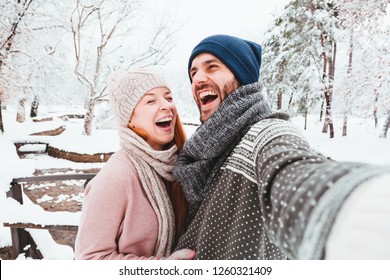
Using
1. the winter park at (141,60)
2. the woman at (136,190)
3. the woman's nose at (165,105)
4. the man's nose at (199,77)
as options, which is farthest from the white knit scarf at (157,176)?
the winter park at (141,60)

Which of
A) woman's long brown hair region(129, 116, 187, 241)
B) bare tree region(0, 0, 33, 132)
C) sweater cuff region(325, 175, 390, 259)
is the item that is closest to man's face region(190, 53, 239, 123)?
woman's long brown hair region(129, 116, 187, 241)

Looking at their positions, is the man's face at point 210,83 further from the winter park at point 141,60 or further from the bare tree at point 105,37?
the bare tree at point 105,37

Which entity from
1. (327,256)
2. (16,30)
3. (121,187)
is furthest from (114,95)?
(16,30)

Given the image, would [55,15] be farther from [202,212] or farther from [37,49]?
[202,212]

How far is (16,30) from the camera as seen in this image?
727 centimetres

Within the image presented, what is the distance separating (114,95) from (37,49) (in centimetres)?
1084

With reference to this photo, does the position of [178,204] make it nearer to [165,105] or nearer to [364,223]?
[165,105]

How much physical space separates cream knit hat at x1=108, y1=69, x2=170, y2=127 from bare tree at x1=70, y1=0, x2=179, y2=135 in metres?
10.1

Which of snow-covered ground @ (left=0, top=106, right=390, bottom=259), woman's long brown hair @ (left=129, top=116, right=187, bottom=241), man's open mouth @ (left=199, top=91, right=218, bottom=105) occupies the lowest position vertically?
snow-covered ground @ (left=0, top=106, right=390, bottom=259)

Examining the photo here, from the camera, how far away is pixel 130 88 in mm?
1340

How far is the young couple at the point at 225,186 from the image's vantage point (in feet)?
1.37

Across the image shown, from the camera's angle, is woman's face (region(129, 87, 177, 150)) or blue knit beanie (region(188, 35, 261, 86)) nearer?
blue knit beanie (region(188, 35, 261, 86))

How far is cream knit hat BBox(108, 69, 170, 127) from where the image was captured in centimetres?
133

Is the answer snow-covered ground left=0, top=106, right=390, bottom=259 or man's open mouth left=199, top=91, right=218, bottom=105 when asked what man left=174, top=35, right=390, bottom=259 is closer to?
man's open mouth left=199, top=91, right=218, bottom=105
